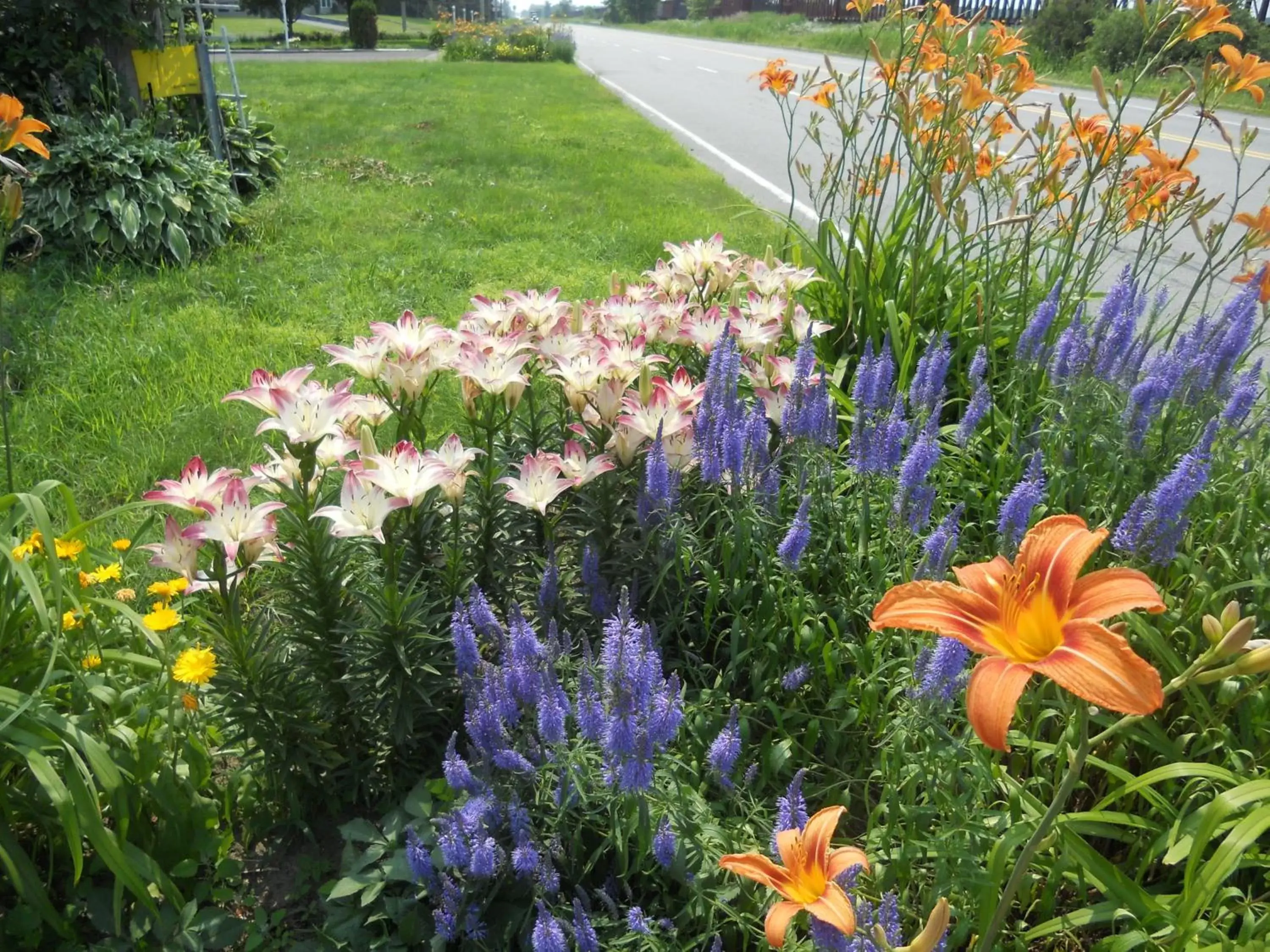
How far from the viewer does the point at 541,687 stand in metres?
1.62

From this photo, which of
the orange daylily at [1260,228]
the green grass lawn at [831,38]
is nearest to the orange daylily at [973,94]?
the green grass lawn at [831,38]

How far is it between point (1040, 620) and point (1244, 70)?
219 centimetres

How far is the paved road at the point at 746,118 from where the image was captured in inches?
348

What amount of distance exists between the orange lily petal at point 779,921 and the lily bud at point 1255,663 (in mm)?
600

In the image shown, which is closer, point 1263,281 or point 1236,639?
point 1236,639

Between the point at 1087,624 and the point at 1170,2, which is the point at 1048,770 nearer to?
the point at 1087,624

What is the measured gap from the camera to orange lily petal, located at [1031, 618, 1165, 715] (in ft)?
3.07

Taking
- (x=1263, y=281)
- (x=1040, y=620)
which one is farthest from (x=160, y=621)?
(x=1263, y=281)

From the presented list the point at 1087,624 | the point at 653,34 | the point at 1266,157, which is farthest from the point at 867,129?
the point at 653,34

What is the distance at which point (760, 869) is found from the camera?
1198 millimetres

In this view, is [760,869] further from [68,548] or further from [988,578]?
[68,548]

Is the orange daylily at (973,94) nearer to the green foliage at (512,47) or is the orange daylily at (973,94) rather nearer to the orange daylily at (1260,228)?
the orange daylily at (1260,228)

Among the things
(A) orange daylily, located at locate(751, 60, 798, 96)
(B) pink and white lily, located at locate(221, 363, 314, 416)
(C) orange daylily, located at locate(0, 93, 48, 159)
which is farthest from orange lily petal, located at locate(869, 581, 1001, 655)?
(A) orange daylily, located at locate(751, 60, 798, 96)

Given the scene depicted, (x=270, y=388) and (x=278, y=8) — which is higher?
(x=278, y=8)
